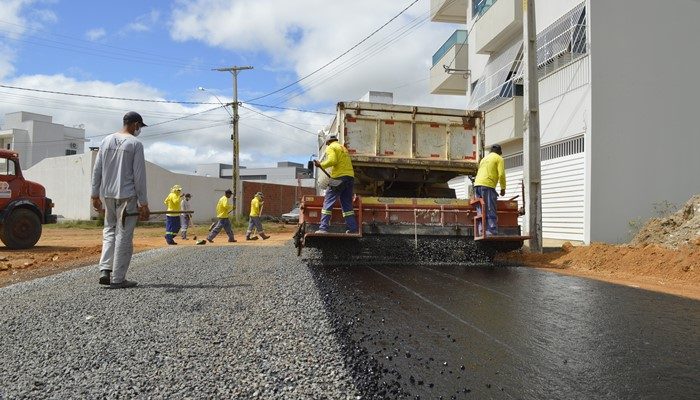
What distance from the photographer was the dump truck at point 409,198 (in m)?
8.77

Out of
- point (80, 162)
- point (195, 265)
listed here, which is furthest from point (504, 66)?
point (80, 162)

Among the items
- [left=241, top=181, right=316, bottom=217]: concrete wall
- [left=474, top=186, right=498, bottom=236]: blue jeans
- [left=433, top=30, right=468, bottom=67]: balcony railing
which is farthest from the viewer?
[left=241, top=181, right=316, bottom=217]: concrete wall

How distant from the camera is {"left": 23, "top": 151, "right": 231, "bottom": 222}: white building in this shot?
94.0 feet

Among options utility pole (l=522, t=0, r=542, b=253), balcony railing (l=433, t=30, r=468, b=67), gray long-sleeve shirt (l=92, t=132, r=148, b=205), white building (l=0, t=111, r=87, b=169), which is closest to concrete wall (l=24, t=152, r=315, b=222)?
balcony railing (l=433, t=30, r=468, b=67)

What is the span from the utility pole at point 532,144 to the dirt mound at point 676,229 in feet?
6.37

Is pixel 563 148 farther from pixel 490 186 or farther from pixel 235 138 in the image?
pixel 235 138

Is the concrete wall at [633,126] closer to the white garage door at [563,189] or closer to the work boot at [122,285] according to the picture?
the white garage door at [563,189]

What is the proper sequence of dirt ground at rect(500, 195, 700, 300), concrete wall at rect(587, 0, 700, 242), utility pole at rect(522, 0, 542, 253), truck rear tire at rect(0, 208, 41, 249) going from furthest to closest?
concrete wall at rect(587, 0, 700, 242) < truck rear tire at rect(0, 208, 41, 249) < utility pole at rect(522, 0, 542, 253) < dirt ground at rect(500, 195, 700, 300)

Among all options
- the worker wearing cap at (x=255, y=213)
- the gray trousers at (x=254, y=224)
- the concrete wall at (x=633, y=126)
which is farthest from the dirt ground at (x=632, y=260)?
the gray trousers at (x=254, y=224)

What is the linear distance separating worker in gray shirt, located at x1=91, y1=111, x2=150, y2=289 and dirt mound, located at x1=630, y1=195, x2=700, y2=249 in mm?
8915

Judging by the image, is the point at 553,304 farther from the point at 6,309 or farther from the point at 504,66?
the point at 504,66

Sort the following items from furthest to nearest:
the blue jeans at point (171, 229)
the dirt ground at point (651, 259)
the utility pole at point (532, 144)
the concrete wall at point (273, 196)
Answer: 1. the concrete wall at point (273, 196)
2. the blue jeans at point (171, 229)
3. the utility pole at point (532, 144)
4. the dirt ground at point (651, 259)

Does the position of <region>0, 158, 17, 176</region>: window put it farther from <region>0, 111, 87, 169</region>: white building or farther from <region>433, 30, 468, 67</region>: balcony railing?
<region>0, 111, 87, 169</region>: white building

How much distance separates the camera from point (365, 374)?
301 centimetres
